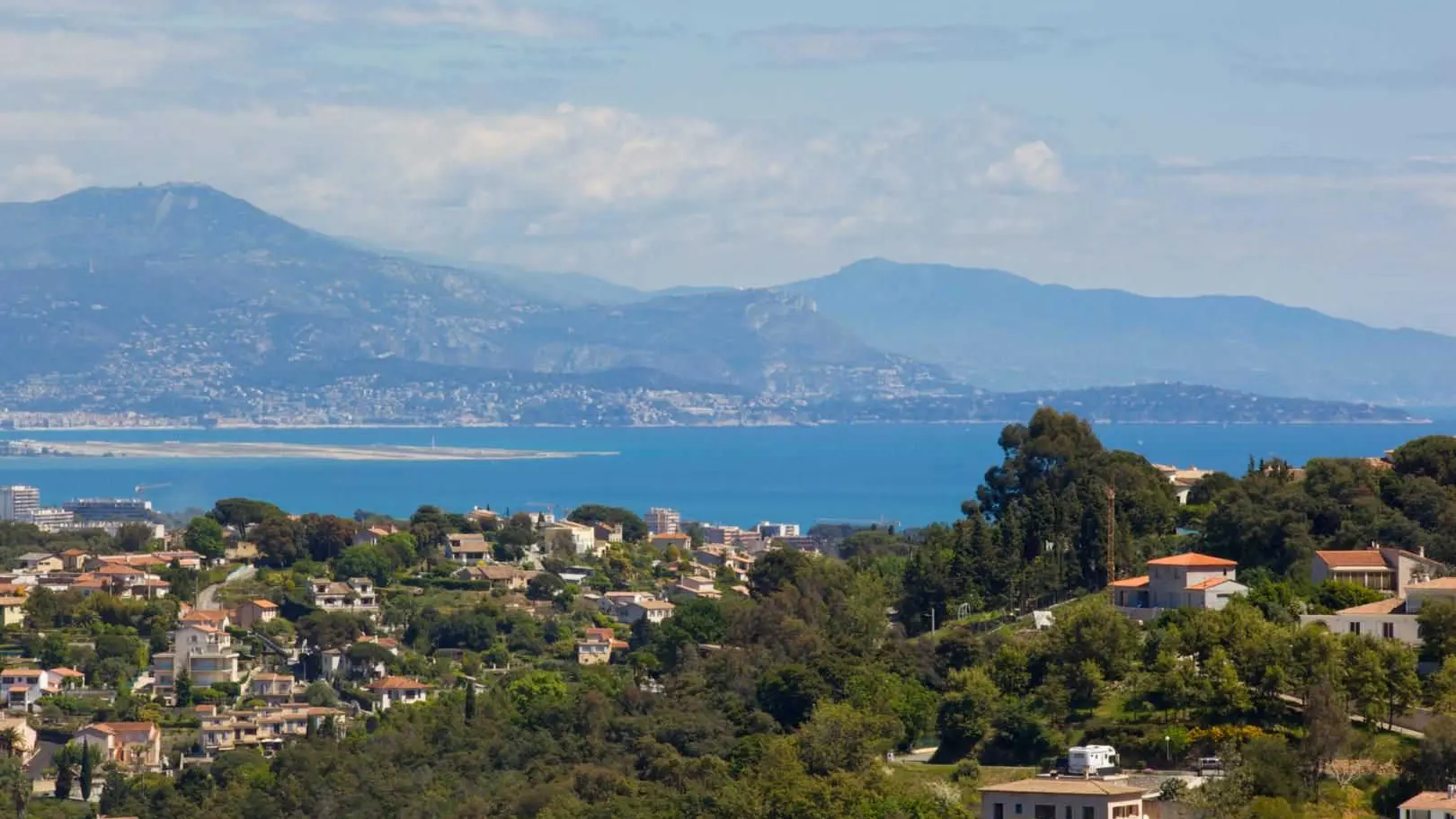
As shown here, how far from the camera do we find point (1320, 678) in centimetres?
3988

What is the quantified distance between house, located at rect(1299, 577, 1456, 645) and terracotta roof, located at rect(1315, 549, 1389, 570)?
3.48 meters

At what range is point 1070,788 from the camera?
1419 inches

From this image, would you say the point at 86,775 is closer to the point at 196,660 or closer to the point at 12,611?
the point at 196,660

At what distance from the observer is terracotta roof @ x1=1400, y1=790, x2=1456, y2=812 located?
33638 millimetres

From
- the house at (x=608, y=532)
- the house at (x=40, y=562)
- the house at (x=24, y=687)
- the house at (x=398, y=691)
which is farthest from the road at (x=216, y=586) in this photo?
the house at (x=608, y=532)

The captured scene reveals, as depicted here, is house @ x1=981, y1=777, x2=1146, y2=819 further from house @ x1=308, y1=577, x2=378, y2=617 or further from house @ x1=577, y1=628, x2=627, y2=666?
house @ x1=308, y1=577, x2=378, y2=617

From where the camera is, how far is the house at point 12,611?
74.7 m

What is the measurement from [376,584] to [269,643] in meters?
7.77

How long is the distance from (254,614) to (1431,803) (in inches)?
1832

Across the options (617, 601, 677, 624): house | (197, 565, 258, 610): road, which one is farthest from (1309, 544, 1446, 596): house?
(197, 565, 258, 610): road

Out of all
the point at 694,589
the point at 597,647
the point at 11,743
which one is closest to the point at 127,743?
the point at 11,743

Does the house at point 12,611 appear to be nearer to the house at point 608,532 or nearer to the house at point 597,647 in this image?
the house at point 597,647

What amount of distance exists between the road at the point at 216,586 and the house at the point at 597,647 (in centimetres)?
1228

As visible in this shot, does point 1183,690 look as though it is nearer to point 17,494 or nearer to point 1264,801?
point 1264,801
